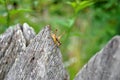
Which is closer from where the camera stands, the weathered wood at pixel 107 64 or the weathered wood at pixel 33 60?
the weathered wood at pixel 107 64

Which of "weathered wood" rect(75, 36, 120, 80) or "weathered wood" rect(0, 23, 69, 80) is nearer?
"weathered wood" rect(75, 36, 120, 80)

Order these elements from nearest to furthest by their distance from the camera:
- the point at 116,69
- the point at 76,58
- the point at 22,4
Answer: the point at 116,69, the point at 22,4, the point at 76,58

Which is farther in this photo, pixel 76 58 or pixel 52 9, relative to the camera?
pixel 76 58

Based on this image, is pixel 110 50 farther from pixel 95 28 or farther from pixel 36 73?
pixel 95 28

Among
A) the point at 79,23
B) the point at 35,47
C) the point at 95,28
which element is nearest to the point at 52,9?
the point at 95,28
